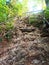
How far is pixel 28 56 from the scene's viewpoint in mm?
5547

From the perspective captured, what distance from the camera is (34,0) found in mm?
15727

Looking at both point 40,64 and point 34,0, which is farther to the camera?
point 34,0

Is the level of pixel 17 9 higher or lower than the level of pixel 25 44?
higher

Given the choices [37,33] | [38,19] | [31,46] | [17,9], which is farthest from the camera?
[17,9]

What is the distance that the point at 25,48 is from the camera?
236 inches

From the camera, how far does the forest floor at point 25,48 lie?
540cm

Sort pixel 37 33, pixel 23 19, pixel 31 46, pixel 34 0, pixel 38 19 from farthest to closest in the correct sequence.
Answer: pixel 34 0 → pixel 23 19 → pixel 38 19 → pixel 37 33 → pixel 31 46

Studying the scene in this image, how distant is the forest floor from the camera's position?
17.7 feet

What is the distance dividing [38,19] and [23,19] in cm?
84

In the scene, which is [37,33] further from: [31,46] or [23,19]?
[23,19]

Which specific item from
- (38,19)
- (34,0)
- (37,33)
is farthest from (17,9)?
(34,0)

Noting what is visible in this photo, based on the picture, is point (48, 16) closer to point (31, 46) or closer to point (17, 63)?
point (31, 46)

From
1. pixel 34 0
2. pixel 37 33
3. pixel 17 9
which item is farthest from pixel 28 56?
pixel 34 0

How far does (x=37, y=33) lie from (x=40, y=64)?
6.56 ft
